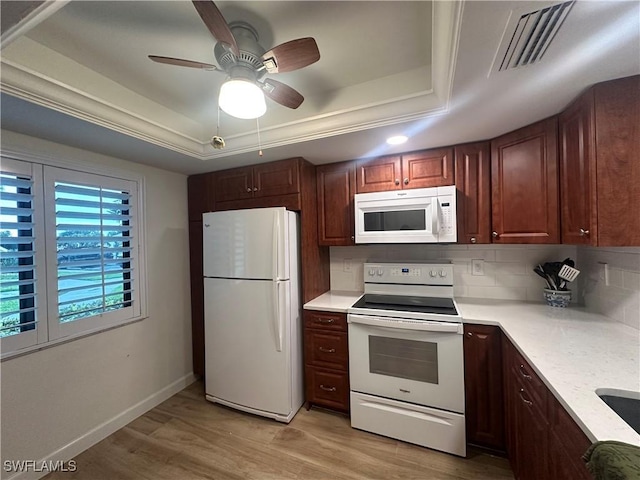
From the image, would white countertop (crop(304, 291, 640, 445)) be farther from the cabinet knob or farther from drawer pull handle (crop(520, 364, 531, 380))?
the cabinet knob

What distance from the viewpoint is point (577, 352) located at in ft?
3.85

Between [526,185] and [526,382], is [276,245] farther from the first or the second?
[526,185]

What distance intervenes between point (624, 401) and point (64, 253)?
3013 millimetres

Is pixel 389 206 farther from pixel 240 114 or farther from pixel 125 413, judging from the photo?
pixel 125 413

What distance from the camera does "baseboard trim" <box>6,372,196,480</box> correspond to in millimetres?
1620

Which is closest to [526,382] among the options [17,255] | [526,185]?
[526,185]

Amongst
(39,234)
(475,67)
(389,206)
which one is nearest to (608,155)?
(475,67)

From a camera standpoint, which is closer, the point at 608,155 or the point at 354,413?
the point at 608,155

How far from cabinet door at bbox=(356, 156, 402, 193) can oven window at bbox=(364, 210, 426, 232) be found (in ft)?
0.83

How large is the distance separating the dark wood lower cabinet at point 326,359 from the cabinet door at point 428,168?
124 cm

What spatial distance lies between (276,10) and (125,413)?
9.81ft

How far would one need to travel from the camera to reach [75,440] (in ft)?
5.93

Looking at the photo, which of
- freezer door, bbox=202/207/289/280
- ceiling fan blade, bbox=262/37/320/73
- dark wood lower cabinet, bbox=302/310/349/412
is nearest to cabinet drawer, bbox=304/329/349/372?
dark wood lower cabinet, bbox=302/310/349/412

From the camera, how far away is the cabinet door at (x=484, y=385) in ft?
5.41
